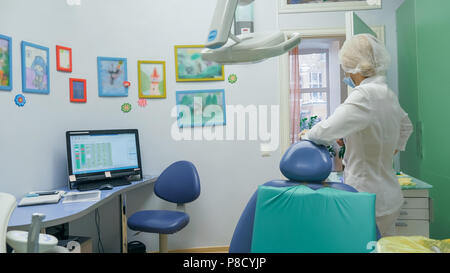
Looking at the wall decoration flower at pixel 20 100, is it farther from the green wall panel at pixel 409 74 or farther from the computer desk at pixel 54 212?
the green wall panel at pixel 409 74

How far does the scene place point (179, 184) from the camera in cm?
265

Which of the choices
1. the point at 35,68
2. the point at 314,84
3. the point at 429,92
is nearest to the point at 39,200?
the point at 35,68

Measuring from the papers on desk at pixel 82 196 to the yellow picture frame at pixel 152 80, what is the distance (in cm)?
108

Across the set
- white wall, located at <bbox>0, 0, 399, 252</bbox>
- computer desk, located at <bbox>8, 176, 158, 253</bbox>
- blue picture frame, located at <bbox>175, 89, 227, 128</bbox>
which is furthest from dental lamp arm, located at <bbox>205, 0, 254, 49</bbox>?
blue picture frame, located at <bbox>175, 89, 227, 128</bbox>

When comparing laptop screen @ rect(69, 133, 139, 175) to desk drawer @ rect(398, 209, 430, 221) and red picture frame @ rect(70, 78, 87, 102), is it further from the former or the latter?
desk drawer @ rect(398, 209, 430, 221)

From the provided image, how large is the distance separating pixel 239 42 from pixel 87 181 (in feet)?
6.11

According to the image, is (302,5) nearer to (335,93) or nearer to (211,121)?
(211,121)

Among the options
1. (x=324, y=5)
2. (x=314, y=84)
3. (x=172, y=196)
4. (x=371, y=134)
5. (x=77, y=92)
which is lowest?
(x=172, y=196)

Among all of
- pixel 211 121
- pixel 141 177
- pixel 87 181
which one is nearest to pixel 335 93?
pixel 211 121

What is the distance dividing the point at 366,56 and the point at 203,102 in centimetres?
169

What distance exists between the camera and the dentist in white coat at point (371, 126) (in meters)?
1.41

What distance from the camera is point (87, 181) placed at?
2414mm

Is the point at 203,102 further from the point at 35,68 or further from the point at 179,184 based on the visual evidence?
the point at 35,68
